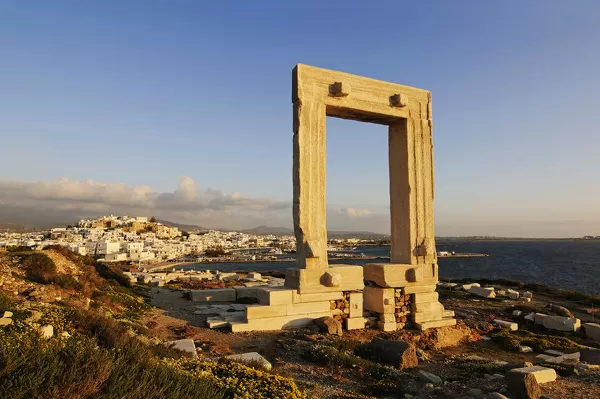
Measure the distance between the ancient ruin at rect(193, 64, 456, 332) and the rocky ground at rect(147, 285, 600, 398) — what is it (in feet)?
1.80

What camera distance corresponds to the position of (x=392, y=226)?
500 inches

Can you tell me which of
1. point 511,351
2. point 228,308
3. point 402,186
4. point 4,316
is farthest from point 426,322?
point 4,316

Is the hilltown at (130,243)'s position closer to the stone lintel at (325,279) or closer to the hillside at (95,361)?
the hillside at (95,361)

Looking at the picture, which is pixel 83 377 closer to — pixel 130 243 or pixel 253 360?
pixel 253 360

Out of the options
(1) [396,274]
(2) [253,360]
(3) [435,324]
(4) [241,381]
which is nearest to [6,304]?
(2) [253,360]

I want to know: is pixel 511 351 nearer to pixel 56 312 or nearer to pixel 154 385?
pixel 154 385

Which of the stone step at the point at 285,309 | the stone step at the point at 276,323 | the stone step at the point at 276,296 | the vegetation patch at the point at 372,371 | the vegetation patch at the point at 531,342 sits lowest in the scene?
the vegetation patch at the point at 531,342

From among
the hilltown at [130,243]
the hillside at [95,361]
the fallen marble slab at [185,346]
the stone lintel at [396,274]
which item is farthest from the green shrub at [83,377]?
the hilltown at [130,243]

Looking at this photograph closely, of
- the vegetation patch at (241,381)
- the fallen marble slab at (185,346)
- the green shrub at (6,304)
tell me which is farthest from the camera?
the green shrub at (6,304)

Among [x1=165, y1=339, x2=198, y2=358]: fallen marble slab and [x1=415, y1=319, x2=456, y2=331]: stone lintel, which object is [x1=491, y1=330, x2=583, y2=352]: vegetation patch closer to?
[x1=415, y1=319, x2=456, y2=331]: stone lintel

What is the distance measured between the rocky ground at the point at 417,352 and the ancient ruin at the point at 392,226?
0.55 meters

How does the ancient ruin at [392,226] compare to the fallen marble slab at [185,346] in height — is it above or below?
above

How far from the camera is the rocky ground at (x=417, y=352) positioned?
674 centimetres

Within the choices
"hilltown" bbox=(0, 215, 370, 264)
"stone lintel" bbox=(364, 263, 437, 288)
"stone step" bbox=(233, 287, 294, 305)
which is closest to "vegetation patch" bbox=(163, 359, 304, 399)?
"stone step" bbox=(233, 287, 294, 305)
